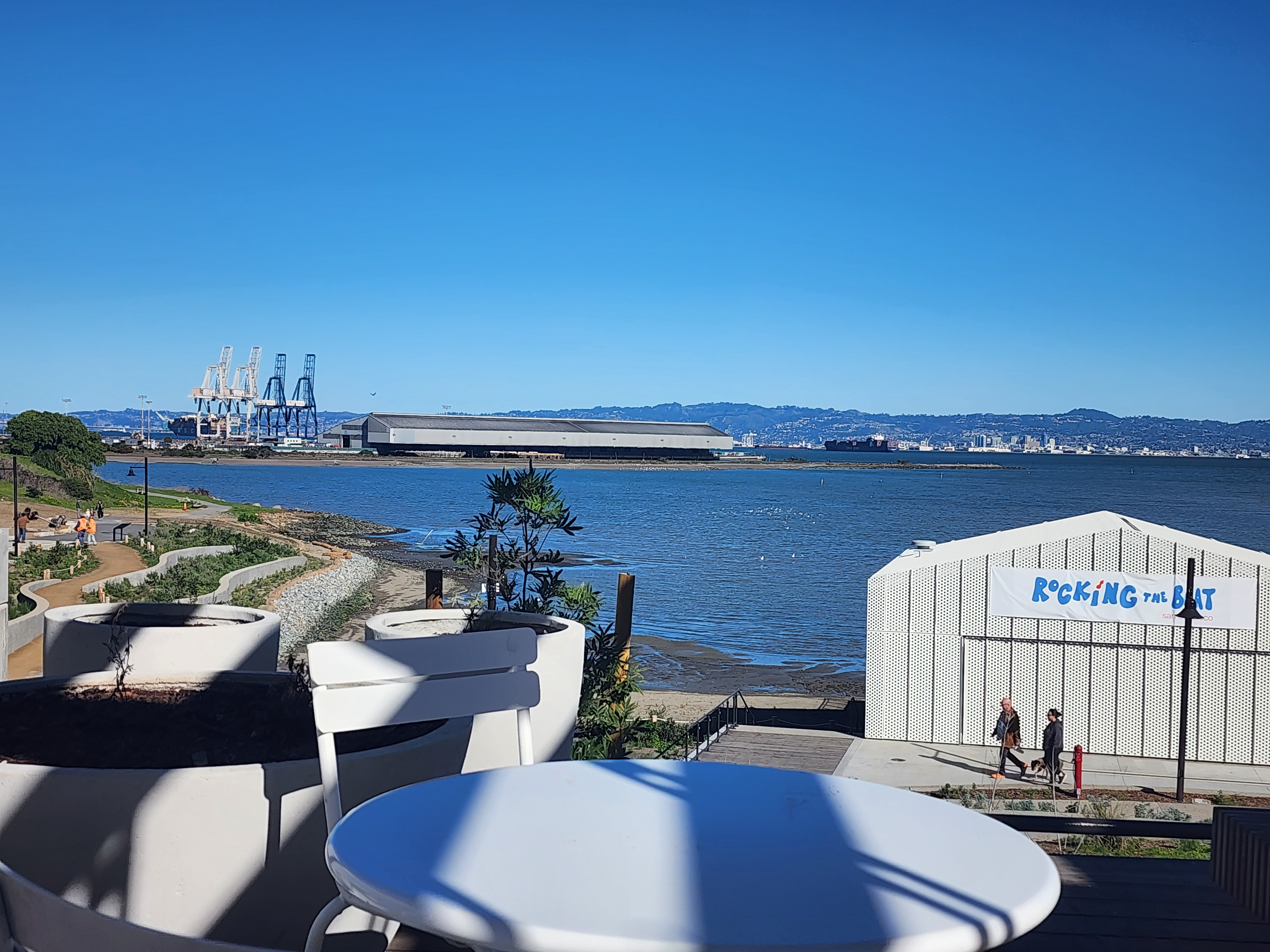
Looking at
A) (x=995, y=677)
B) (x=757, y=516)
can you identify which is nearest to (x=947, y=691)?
(x=995, y=677)

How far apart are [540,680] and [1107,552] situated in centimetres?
1123

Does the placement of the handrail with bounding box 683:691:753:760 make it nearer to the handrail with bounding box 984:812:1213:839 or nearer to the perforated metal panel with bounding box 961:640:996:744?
the perforated metal panel with bounding box 961:640:996:744

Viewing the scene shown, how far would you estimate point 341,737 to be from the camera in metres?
3.48

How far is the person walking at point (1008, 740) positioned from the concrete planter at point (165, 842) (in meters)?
10.5

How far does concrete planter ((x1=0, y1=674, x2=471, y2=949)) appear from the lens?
8.39 feet

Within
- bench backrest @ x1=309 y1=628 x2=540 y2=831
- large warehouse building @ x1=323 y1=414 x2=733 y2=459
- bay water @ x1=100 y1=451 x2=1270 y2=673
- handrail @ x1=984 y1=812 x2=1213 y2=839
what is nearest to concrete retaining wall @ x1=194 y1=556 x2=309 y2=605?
bay water @ x1=100 y1=451 x2=1270 y2=673

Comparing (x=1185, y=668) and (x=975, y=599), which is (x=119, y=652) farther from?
(x=975, y=599)

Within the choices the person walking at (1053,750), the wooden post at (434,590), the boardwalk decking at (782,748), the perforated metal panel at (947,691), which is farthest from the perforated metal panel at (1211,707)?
the wooden post at (434,590)

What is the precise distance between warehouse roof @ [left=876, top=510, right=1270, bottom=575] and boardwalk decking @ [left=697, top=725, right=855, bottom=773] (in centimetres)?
212

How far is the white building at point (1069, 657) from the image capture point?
42.8 ft

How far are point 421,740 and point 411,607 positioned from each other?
23702 millimetres

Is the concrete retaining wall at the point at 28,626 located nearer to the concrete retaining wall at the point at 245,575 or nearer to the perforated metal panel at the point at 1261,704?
the concrete retaining wall at the point at 245,575

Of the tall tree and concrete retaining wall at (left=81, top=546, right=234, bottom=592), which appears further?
the tall tree

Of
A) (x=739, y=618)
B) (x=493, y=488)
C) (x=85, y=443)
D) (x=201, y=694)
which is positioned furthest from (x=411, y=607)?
(x=85, y=443)
